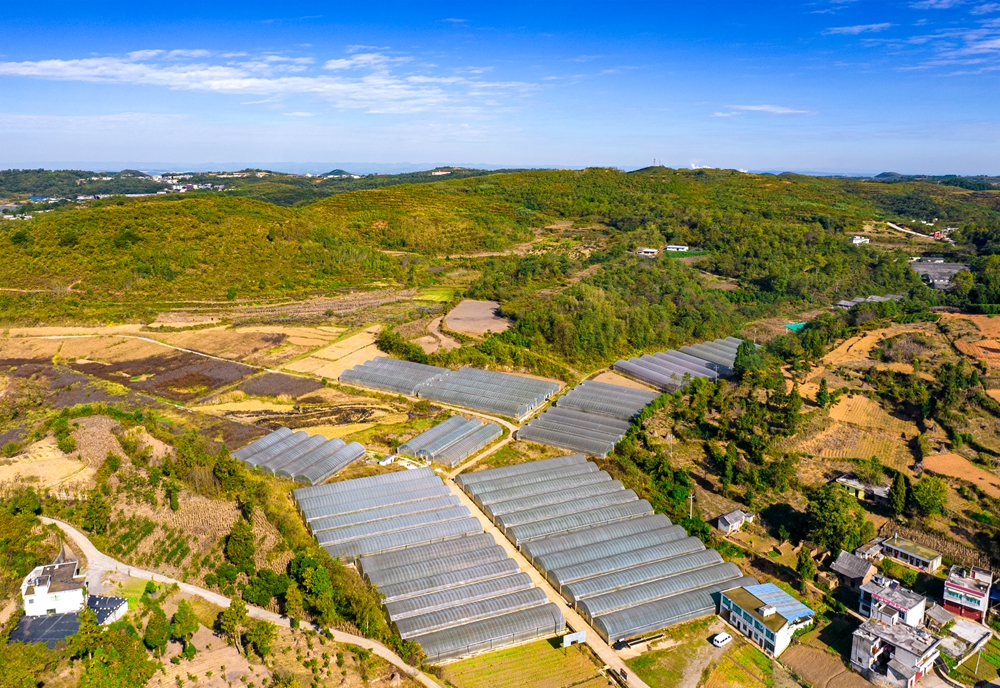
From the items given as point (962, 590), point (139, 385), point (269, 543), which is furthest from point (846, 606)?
point (139, 385)

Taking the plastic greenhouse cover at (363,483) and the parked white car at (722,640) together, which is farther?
the plastic greenhouse cover at (363,483)

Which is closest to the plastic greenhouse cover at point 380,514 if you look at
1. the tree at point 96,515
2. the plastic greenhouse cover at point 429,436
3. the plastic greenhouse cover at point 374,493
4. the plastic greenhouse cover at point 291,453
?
the plastic greenhouse cover at point 374,493

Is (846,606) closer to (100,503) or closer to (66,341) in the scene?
(100,503)

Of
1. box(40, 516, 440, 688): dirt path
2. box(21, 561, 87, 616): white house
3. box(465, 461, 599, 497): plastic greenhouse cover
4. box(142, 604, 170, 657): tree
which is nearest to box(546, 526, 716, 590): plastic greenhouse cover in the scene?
box(465, 461, 599, 497): plastic greenhouse cover

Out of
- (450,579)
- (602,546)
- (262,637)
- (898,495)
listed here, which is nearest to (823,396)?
(898,495)

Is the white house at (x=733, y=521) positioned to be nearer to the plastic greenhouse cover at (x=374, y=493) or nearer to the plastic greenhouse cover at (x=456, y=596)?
the plastic greenhouse cover at (x=456, y=596)

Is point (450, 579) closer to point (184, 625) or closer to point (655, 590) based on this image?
point (655, 590)

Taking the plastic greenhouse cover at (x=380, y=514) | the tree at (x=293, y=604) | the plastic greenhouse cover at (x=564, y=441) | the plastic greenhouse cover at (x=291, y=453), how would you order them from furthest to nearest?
the plastic greenhouse cover at (x=564, y=441), the plastic greenhouse cover at (x=291, y=453), the plastic greenhouse cover at (x=380, y=514), the tree at (x=293, y=604)
